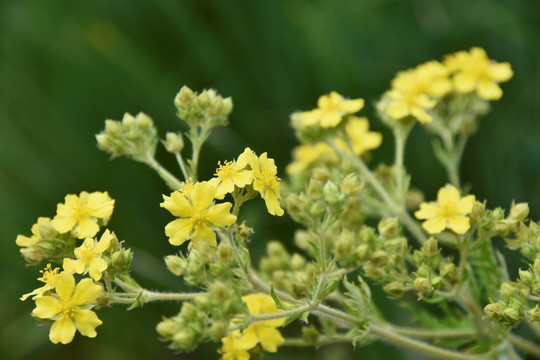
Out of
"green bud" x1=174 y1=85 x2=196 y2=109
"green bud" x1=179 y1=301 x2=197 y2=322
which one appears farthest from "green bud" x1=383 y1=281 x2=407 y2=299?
"green bud" x1=174 y1=85 x2=196 y2=109

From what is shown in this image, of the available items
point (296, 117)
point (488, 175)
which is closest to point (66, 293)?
point (296, 117)

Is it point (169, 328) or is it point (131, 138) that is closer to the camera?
point (169, 328)

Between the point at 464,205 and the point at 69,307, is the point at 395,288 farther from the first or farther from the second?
the point at 69,307

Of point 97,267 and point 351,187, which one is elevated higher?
point 351,187

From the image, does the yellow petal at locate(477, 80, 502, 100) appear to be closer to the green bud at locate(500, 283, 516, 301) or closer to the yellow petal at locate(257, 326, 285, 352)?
the green bud at locate(500, 283, 516, 301)

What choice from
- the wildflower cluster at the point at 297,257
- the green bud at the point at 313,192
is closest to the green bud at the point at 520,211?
the wildflower cluster at the point at 297,257

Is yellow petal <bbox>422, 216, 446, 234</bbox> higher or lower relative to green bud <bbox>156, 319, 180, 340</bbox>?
higher

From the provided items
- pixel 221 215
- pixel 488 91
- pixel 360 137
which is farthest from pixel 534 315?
pixel 488 91
